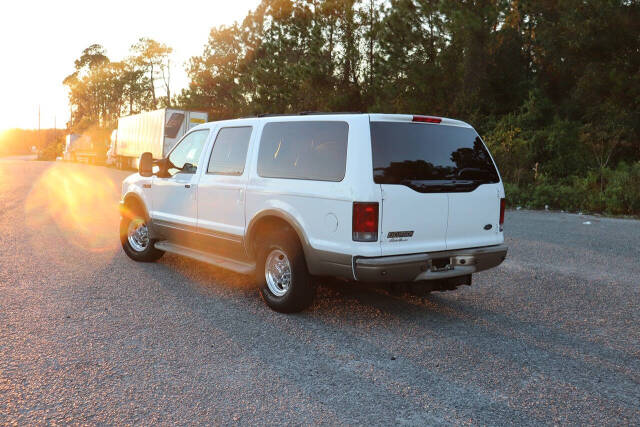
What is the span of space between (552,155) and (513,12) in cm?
611

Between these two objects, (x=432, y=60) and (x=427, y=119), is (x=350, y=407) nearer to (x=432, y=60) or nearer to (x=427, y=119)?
(x=427, y=119)

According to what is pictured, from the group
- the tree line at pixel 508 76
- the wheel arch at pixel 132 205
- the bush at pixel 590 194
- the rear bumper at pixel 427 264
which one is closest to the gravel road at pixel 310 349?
the rear bumper at pixel 427 264

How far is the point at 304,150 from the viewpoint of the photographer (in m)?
5.50

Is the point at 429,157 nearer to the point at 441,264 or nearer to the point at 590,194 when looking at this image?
the point at 441,264

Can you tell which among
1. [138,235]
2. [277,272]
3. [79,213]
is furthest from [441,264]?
[79,213]

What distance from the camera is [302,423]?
3342 millimetres

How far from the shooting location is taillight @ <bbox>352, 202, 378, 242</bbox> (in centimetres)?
482

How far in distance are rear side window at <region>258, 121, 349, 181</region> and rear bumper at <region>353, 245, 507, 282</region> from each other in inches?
32.2

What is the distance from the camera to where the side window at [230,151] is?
6215 millimetres

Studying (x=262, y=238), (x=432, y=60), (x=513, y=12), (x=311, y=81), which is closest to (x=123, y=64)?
(x=311, y=81)

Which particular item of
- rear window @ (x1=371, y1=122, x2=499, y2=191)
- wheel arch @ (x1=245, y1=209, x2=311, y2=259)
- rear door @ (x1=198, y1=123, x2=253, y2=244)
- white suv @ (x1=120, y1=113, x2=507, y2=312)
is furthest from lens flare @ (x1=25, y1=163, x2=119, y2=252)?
rear window @ (x1=371, y1=122, x2=499, y2=191)

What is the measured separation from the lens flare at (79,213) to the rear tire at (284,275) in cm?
409

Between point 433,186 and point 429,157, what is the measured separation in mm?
293

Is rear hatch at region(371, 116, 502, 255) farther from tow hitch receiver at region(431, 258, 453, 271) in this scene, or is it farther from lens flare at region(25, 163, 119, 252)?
lens flare at region(25, 163, 119, 252)
